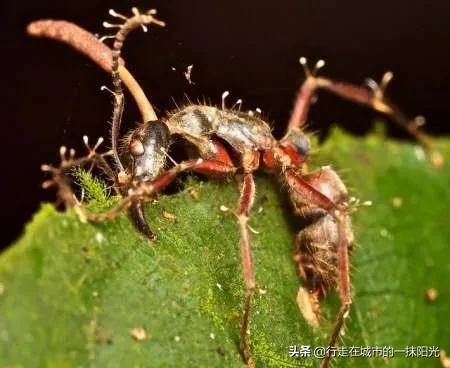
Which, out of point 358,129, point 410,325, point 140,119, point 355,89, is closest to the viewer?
point 140,119

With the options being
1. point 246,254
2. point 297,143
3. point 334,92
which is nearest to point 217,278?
point 246,254

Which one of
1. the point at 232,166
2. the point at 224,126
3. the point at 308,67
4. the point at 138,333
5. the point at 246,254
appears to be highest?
the point at 308,67

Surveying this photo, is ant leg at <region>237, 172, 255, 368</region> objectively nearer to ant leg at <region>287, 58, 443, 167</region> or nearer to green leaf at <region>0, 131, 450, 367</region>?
→ green leaf at <region>0, 131, 450, 367</region>

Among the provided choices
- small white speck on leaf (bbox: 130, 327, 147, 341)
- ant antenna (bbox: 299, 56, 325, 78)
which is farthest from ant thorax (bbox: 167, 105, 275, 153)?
small white speck on leaf (bbox: 130, 327, 147, 341)

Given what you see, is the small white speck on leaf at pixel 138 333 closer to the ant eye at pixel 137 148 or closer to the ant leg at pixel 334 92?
the ant eye at pixel 137 148

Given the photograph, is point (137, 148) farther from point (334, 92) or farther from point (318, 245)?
point (334, 92)

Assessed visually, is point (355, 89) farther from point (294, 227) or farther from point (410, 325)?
point (410, 325)

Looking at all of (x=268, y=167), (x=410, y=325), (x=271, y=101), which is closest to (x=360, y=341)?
(x=410, y=325)
